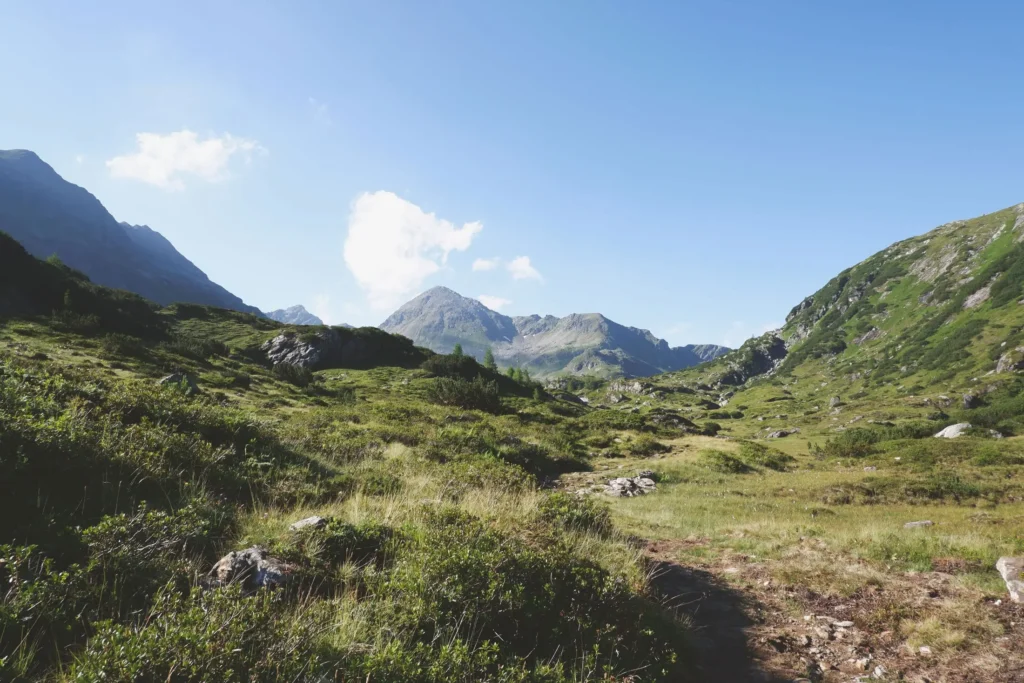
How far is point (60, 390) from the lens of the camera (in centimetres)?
974

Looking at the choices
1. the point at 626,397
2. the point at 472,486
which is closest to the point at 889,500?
the point at 472,486

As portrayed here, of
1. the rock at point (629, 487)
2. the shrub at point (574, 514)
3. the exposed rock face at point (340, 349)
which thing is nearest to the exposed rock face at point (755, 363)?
the exposed rock face at point (340, 349)

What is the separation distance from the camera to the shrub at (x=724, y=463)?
97.3 feet

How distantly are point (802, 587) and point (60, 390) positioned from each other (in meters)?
16.4

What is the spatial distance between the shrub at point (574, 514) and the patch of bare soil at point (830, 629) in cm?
142

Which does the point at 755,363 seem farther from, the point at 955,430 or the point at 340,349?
the point at 340,349

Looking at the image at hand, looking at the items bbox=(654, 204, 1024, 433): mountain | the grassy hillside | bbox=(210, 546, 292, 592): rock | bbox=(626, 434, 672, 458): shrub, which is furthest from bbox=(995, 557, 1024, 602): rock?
bbox=(654, 204, 1024, 433): mountain

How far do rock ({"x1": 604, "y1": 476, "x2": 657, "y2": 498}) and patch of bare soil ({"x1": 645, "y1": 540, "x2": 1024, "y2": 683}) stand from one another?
11.7 m

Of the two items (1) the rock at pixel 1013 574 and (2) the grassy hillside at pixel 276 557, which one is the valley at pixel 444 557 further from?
(1) the rock at pixel 1013 574

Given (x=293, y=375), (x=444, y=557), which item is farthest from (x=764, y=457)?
(x=293, y=375)

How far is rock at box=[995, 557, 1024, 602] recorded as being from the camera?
806cm

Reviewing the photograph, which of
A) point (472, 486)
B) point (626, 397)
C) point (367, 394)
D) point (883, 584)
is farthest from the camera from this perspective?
point (626, 397)

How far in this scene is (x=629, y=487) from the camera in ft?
74.9

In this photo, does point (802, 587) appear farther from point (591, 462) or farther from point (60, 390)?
point (591, 462)
